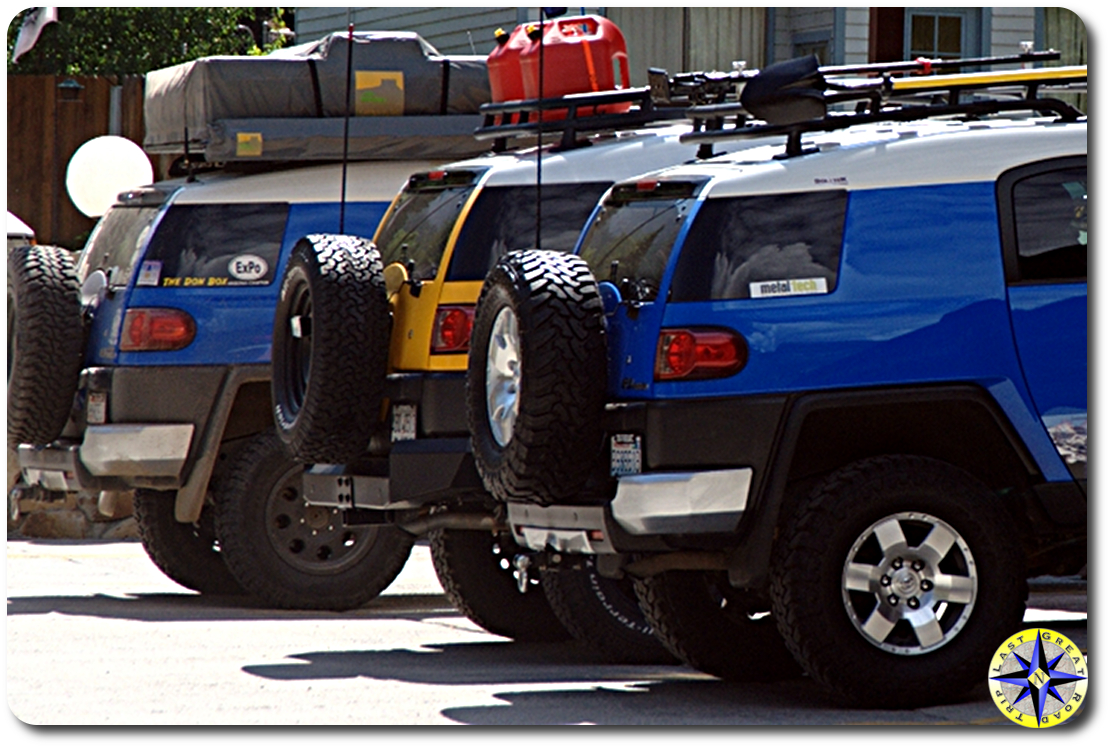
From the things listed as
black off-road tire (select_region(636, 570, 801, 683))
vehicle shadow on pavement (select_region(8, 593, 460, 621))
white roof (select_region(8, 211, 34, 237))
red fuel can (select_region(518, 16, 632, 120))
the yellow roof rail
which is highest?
red fuel can (select_region(518, 16, 632, 120))

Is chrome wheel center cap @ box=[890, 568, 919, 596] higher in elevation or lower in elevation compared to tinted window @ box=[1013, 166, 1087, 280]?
lower

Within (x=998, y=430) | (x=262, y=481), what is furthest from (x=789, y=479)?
(x=262, y=481)

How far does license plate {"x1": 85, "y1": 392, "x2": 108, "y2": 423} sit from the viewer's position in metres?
10.2

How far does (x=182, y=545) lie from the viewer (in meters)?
11.1

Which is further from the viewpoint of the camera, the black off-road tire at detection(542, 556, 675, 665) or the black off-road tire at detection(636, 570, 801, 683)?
the black off-road tire at detection(542, 556, 675, 665)

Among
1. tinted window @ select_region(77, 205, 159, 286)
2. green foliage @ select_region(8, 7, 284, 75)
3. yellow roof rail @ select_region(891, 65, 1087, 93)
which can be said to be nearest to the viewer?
yellow roof rail @ select_region(891, 65, 1087, 93)

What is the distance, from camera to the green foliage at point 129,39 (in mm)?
15109

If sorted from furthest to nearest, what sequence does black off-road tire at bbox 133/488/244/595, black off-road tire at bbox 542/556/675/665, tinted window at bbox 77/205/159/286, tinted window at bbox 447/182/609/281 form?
black off-road tire at bbox 133/488/244/595
tinted window at bbox 77/205/159/286
tinted window at bbox 447/182/609/281
black off-road tire at bbox 542/556/675/665

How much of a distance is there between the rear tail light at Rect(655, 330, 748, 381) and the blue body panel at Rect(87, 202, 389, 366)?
379cm

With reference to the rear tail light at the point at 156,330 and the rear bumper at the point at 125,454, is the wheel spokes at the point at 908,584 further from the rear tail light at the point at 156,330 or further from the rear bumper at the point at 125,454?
the rear tail light at the point at 156,330

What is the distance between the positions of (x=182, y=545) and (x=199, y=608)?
0.61 m

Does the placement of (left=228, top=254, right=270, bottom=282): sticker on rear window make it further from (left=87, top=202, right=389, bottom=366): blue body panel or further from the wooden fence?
the wooden fence

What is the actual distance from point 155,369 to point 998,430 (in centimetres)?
464
